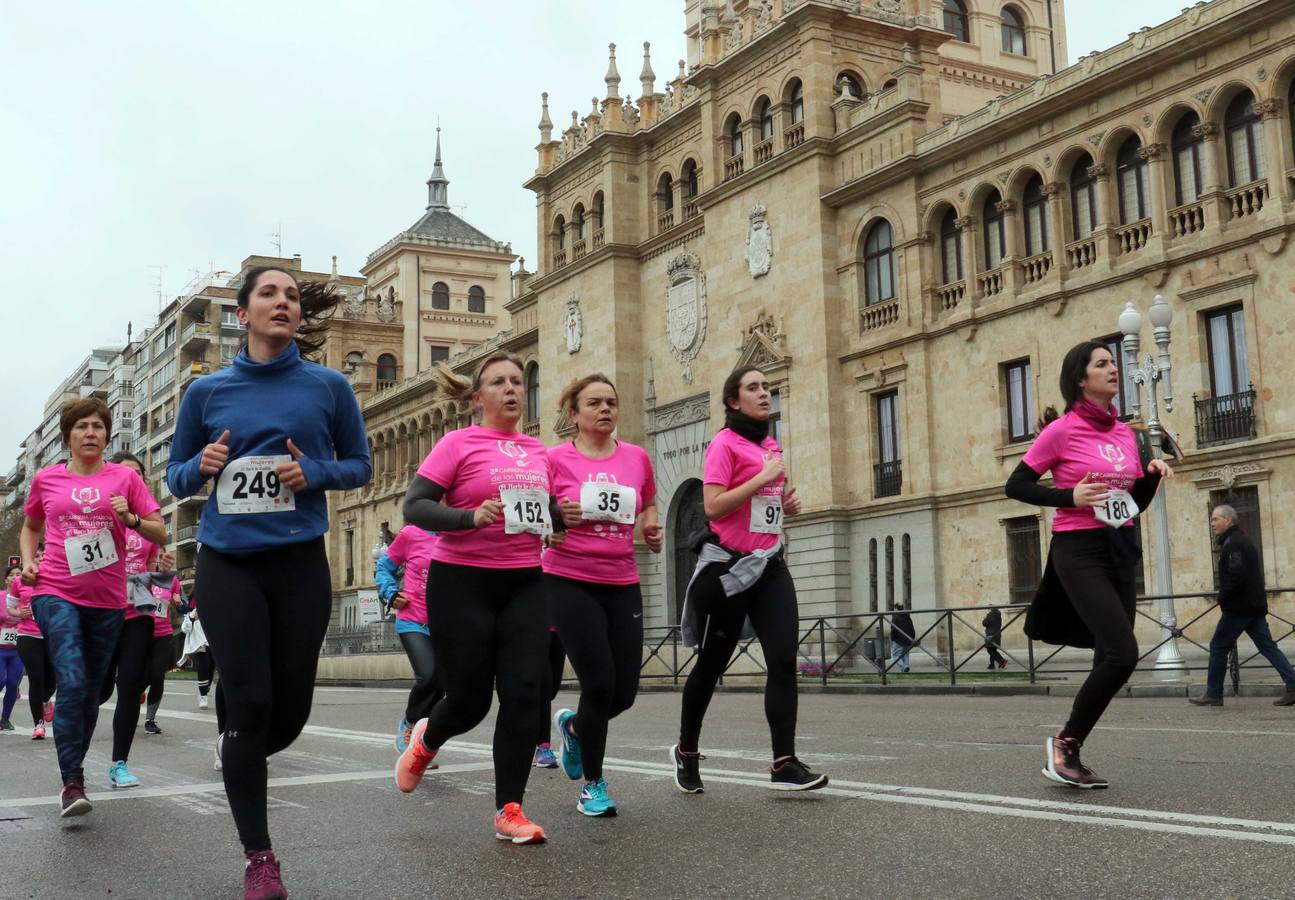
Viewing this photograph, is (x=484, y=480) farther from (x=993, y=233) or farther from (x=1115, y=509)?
Result: (x=993, y=233)

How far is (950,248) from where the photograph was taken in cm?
3117

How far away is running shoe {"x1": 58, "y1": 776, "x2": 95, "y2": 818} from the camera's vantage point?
6.80 metres

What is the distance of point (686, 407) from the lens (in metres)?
38.2

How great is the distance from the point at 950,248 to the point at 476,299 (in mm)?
44785

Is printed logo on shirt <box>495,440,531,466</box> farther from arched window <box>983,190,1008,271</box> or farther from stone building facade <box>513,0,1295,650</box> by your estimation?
arched window <box>983,190,1008,271</box>

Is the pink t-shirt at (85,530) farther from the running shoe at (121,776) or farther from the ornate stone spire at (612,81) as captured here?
the ornate stone spire at (612,81)

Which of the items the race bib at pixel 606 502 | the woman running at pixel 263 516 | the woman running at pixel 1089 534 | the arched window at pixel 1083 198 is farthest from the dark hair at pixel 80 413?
the arched window at pixel 1083 198

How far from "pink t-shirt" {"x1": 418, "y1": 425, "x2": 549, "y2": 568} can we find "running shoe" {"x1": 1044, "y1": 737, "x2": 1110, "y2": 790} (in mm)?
2625

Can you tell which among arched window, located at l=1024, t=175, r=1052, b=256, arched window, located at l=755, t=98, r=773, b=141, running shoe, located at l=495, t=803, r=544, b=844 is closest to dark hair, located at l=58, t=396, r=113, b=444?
running shoe, located at l=495, t=803, r=544, b=844

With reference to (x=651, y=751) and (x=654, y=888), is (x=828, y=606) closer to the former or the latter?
(x=651, y=751)

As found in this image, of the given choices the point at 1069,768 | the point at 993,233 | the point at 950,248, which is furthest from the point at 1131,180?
the point at 1069,768

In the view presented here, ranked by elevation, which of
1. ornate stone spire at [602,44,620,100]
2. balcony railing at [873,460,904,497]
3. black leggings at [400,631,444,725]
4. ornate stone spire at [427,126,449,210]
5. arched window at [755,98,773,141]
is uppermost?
ornate stone spire at [427,126,449,210]

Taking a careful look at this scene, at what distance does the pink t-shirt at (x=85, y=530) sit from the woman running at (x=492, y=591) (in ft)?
8.26

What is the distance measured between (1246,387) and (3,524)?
91.1 metres
